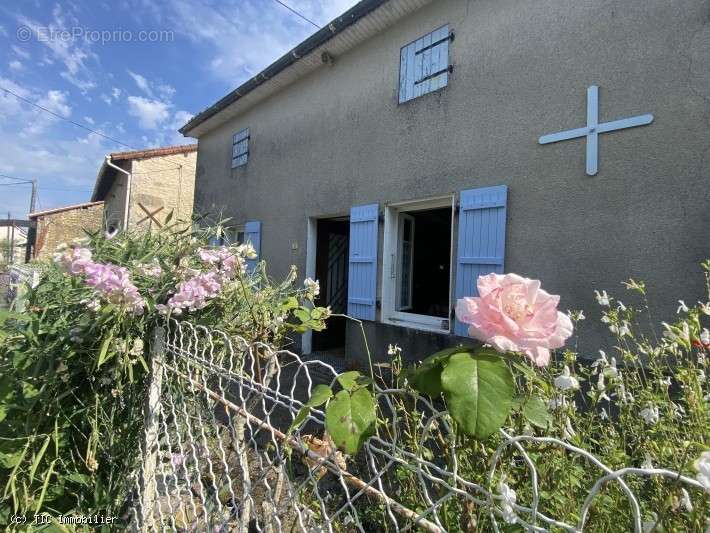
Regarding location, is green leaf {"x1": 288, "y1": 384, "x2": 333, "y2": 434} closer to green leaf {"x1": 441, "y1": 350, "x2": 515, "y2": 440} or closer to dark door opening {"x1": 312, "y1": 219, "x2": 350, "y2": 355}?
A: green leaf {"x1": 441, "y1": 350, "x2": 515, "y2": 440}

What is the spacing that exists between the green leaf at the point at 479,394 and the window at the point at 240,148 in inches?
321

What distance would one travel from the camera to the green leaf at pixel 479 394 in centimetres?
63

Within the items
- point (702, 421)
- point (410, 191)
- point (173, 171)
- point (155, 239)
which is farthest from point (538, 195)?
point (173, 171)

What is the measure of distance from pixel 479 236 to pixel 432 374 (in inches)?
148

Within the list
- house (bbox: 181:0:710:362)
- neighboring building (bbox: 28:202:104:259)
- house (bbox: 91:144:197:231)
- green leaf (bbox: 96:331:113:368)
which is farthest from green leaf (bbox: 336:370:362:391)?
neighboring building (bbox: 28:202:104:259)

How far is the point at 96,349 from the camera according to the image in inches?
63.8

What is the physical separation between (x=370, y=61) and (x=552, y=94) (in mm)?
2791

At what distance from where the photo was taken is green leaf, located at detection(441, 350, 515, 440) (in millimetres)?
631

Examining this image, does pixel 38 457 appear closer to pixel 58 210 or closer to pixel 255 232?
pixel 255 232

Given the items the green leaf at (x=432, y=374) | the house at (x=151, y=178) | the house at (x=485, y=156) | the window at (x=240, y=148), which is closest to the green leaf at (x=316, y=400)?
the green leaf at (x=432, y=374)

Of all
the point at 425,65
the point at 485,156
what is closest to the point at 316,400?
the point at 485,156

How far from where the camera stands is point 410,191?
507 cm

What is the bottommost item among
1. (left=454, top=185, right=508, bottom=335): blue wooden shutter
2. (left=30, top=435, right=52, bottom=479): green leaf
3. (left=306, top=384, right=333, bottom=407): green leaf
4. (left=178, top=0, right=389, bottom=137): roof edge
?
(left=30, top=435, right=52, bottom=479): green leaf

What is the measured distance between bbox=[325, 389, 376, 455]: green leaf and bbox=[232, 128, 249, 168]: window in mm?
7992
